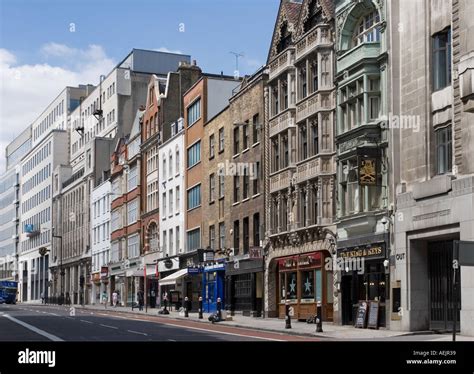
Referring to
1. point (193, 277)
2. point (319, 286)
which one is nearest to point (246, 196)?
point (319, 286)

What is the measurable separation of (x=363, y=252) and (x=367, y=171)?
160 inches

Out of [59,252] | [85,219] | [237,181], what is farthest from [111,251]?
[237,181]

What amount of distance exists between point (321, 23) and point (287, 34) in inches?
259

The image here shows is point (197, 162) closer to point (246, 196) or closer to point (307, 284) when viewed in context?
point (246, 196)

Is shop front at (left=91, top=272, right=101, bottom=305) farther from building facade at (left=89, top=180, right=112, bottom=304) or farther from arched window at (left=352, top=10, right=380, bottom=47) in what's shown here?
arched window at (left=352, top=10, right=380, bottom=47)

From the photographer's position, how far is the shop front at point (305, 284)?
45750 millimetres

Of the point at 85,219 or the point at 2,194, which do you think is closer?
the point at 85,219

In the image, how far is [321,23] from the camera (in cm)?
4650

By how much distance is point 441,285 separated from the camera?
3544cm

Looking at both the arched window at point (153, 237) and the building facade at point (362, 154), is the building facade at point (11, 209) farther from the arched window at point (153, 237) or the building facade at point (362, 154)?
the building facade at point (362, 154)

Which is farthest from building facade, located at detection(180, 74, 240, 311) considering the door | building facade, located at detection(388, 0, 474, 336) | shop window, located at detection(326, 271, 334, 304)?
the door

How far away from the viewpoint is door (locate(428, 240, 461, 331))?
1364 inches

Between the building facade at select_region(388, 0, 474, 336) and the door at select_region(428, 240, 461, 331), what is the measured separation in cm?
4

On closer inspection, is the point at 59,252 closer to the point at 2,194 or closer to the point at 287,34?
the point at 2,194
